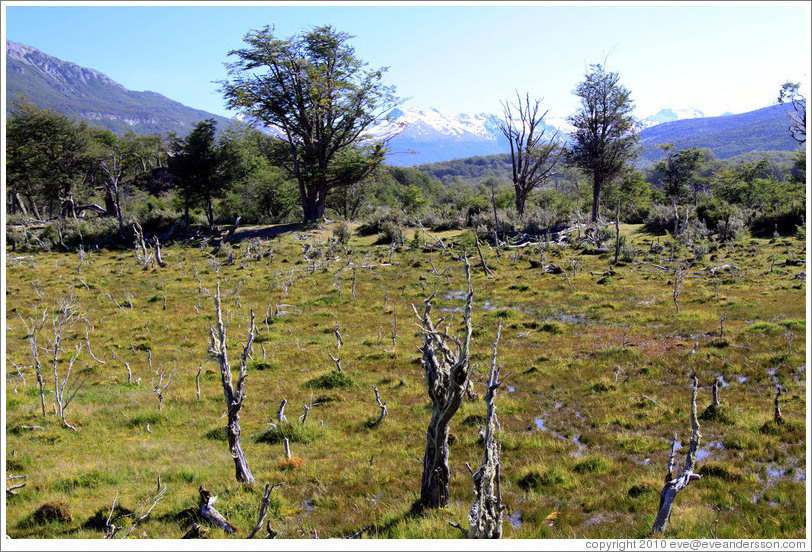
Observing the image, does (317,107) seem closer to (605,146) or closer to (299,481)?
(605,146)

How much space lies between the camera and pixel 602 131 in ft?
141

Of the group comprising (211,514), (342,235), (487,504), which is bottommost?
(211,514)

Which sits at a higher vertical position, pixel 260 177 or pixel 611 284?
pixel 260 177

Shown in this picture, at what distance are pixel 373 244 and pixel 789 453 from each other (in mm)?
34660

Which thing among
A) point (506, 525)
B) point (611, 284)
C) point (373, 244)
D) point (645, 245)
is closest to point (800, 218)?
point (645, 245)

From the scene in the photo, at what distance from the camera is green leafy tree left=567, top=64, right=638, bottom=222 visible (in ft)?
139

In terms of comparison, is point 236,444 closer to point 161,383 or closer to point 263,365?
point 161,383

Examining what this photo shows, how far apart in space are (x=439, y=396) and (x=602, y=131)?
42.6 metres

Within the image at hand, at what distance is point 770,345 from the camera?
13.9 m

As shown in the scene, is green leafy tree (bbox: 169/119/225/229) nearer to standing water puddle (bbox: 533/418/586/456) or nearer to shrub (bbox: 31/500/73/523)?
shrub (bbox: 31/500/73/523)

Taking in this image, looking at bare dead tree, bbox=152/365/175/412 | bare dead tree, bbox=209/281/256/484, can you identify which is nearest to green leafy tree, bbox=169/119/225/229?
bare dead tree, bbox=152/365/175/412

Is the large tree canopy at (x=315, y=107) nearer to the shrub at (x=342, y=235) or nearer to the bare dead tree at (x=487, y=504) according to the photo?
the shrub at (x=342, y=235)

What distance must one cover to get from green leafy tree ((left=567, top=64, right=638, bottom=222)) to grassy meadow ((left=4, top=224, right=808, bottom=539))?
20719mm

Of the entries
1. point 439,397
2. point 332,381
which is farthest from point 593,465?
point 332,381
